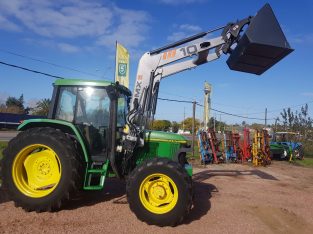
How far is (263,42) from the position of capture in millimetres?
6762

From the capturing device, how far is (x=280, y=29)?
6.94m

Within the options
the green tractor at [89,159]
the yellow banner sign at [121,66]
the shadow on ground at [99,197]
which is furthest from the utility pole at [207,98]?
the green tractor at [89,159]

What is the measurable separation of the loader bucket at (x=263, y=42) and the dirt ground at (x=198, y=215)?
3.03 m

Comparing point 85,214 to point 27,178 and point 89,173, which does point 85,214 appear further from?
point 27,178

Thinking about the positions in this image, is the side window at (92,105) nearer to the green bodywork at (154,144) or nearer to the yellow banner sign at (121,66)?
the green bodywork at (154,144)

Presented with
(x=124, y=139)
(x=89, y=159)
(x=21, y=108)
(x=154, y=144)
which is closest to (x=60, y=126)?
(x=89, y=159)

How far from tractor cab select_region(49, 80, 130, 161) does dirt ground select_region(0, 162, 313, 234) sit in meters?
1.08

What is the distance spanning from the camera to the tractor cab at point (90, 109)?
7.02m

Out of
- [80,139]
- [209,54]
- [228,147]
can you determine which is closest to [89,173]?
[80,139]

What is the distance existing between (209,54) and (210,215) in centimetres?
345

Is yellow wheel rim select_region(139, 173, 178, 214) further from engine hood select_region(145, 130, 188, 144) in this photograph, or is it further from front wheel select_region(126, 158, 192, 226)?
engine hood select_region(145, 130, 188, 144)

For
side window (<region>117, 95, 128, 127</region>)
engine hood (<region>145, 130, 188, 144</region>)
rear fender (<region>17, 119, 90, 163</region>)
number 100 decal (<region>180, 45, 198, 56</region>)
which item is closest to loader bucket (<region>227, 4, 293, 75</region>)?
number 100 decal (<region>180, 45, 198, 56</region>)

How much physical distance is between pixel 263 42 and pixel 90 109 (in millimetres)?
3504

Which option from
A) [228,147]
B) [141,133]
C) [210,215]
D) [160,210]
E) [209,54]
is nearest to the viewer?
[160,210]
